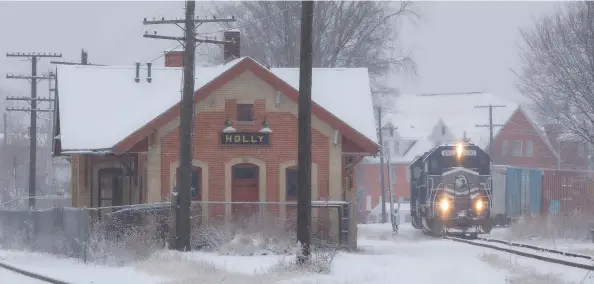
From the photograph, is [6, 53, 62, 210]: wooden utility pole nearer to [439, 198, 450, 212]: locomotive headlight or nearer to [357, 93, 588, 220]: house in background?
[439, 198, 450, 212]: locomotive headlight

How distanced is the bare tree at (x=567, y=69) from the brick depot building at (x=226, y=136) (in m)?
7.19

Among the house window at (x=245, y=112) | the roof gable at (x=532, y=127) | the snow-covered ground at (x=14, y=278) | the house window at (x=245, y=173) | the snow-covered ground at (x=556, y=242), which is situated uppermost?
the roof gable at (x=532, y=127)

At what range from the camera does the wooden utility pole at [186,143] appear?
24.0 metres

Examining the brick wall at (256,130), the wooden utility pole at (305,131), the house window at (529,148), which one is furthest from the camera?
the house window at (529,148)

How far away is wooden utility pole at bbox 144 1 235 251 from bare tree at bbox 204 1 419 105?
23876 mm

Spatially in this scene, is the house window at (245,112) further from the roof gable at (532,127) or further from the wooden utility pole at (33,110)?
the roof gable at (532,127)

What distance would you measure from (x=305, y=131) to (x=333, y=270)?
306cm

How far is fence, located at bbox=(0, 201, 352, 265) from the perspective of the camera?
24.7 meters

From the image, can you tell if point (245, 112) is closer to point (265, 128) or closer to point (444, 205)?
point (265, 128)

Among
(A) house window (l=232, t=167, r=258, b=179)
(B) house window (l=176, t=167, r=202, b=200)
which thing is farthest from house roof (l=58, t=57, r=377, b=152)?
(A) house window (l=232, t=167, r=258, b=179)

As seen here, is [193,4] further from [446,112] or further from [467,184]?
[446,112]

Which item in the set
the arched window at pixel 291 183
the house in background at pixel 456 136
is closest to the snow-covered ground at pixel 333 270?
the arched window at pixel 291 183

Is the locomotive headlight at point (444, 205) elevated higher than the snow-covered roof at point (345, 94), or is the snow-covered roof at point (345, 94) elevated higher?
the snow-covered roof at point (345, 94)

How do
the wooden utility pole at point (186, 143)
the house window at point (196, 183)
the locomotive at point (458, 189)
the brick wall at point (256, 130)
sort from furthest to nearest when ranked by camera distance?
1. the locomotive at point (458, 189)
2. the brick wall at point (256, 130)
3. the house window at point (196, 183)
4. the wooden utility pole at point (186, 143)
